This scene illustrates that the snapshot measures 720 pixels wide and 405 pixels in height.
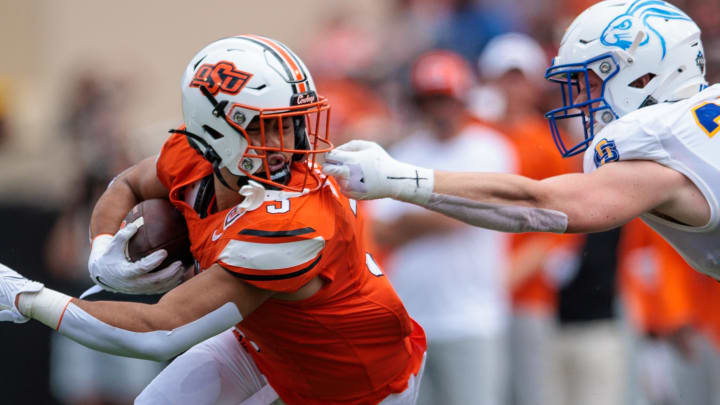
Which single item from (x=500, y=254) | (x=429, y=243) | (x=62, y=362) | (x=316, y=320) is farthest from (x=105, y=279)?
(x=62, y=362)

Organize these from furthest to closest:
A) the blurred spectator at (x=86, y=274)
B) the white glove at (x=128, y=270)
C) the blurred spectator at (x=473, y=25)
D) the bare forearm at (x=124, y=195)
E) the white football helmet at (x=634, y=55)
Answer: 1. the blurred spectator at (x=473, y=25)
2. the blurred spectator at (x=86, y=274)
3. the bare forearm at (x=124, y=195)
4. the white football helmet at (x=634, y=55)
5. the white glove at (x=128, y=270)

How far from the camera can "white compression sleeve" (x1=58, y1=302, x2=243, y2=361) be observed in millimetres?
3049

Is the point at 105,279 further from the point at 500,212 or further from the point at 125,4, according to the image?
the point at 125,4

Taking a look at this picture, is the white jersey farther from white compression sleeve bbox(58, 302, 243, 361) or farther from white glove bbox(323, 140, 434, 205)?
white compression sleeve bbox(58, 302, 243, 361)

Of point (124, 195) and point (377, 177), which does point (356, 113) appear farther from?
point (377, 177)

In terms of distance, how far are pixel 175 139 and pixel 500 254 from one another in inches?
105

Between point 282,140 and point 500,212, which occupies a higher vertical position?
point 282,140

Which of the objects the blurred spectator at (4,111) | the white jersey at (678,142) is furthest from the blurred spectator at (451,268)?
the blurred spectator at (4,111)

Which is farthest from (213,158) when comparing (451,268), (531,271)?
(531,271)

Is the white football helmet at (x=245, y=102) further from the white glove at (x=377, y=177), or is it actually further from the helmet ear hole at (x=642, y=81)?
the helmet ear hole at (x=642, y=81)

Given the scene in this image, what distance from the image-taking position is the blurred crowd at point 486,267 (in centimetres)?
566

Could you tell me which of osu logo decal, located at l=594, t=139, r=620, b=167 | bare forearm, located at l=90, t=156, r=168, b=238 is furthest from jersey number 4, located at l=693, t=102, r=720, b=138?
bare forearm, located at l=90, t=156, r=168, b=238

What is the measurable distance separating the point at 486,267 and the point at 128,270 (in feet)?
9.24

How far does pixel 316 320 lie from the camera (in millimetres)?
3297
